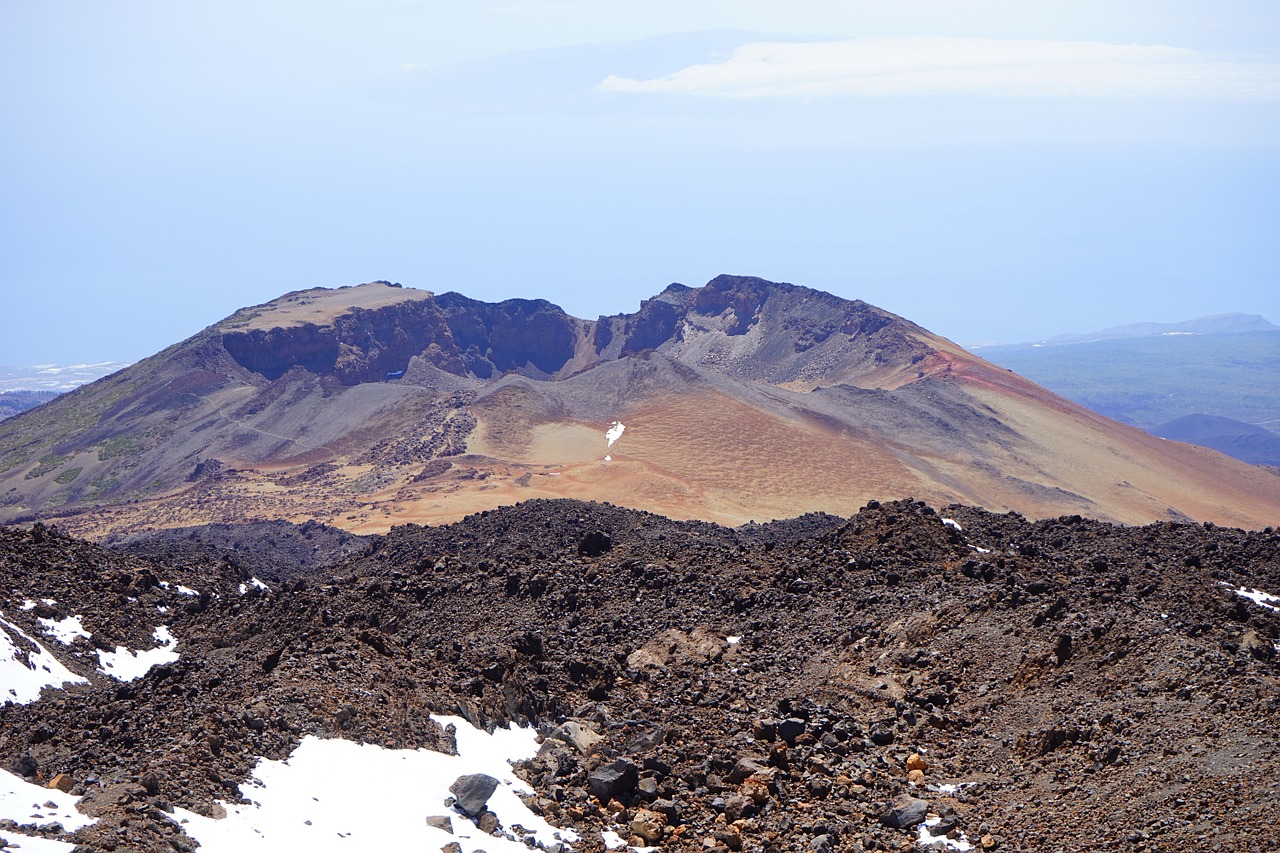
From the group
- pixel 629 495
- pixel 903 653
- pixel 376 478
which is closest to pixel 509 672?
pixel 903 653

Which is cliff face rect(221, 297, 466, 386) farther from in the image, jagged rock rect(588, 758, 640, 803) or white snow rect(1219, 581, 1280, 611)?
jagged rock rect(588, 758, 640, 803)

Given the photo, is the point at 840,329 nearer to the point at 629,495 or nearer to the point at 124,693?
the point at 629,495

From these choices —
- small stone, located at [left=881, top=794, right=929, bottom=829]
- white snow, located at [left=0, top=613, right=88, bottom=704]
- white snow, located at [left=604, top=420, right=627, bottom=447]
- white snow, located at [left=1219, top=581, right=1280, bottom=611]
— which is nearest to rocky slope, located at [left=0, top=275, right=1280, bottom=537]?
white snow, located at [left=604, top=420, right=627, bottom=447]

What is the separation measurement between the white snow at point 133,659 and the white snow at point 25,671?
120cm

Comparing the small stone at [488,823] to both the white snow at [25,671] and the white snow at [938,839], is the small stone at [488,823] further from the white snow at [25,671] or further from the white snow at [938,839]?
the white snow at [25,671]

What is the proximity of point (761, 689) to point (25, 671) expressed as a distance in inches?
469

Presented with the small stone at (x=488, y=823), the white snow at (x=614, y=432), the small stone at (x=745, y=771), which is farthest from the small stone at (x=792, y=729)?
the white snow at (x=614, y=432)

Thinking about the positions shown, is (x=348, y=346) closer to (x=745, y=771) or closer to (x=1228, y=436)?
(x=745, y=771)

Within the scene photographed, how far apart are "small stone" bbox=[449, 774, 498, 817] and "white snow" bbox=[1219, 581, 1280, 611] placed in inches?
615

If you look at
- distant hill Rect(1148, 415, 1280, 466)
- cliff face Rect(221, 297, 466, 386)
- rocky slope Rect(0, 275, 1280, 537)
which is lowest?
distant hill Rect(1148, 415, 1280, 466)

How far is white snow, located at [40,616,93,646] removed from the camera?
871 inches

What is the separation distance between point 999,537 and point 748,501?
32.3m

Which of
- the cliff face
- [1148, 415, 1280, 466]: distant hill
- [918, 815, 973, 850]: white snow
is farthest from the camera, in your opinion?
[1148, 415, 1280, 466]: distant hill

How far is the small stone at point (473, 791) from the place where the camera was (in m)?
13.3
